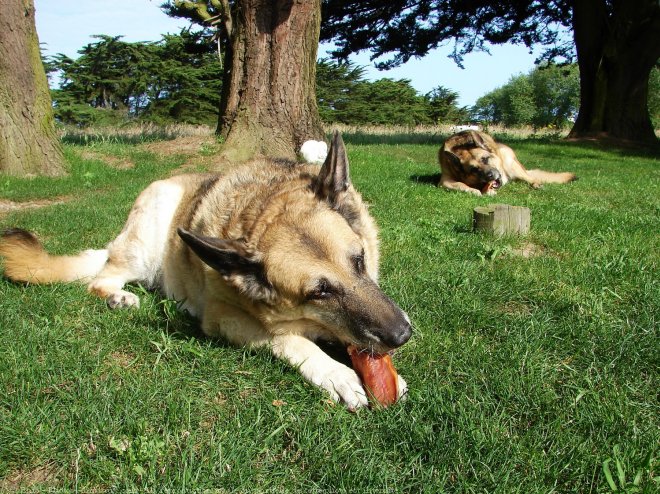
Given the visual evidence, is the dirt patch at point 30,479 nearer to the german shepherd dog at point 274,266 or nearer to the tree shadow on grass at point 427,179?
the german shepherd dog at point 274,266

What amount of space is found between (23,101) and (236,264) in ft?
26.8

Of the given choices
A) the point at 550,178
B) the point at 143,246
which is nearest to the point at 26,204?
the point at 143,246

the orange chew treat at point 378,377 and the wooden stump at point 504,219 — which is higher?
the wooden stump at point 504,219

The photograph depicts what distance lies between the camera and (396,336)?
2.58 metres

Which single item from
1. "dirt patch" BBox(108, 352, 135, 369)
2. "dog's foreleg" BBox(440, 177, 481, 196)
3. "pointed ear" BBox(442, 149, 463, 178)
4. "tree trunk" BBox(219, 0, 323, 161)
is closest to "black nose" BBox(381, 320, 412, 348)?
"dirt patch" BBox(108, 352, 135, 369)

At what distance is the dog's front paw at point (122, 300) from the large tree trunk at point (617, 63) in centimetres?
1884

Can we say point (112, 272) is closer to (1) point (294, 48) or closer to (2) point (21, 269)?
(2) point (21, 269)

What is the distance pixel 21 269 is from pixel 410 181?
6890 mm

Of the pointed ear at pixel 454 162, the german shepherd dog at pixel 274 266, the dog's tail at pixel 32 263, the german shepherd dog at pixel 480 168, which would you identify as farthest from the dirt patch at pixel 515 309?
the pointed ear at pixel 454 162

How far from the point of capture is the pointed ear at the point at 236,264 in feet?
9.04

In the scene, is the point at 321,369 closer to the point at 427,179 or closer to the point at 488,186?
the point at 488,186

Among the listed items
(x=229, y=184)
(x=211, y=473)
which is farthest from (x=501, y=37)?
(x=211, y=473)

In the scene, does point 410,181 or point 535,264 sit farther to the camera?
point 410,181

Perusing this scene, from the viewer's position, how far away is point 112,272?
14.1ft
